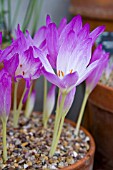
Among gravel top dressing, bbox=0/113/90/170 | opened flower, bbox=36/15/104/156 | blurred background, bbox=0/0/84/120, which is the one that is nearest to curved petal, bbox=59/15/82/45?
opened flower, bbox=36/15/104/156

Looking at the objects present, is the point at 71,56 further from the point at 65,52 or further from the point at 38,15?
the point at 38,15

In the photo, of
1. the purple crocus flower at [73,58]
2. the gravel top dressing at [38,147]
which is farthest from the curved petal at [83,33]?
the gravel top dressing at [38,147]

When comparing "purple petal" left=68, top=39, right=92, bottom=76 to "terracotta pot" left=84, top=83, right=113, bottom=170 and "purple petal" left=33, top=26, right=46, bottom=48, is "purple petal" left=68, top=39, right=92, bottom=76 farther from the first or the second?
"terracotta pot" left=84, top=83, right=113, bottom=170

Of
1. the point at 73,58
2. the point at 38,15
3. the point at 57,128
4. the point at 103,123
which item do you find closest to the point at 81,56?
the point at 73,58

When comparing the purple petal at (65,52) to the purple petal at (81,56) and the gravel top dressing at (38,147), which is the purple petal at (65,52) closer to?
the purple petal at (81,56)

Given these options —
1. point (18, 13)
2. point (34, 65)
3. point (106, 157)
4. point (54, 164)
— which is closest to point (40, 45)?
point (34, 65)
